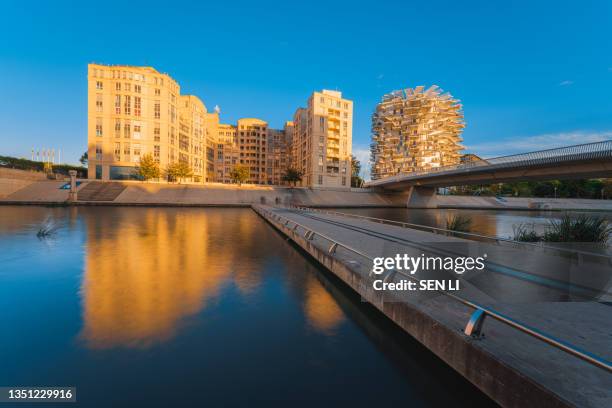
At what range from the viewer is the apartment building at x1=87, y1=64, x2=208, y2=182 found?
64.8 m

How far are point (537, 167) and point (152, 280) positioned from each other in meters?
42.8

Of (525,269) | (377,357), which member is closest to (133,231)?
(377,357)

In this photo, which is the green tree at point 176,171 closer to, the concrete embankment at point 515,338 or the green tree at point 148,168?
the green tree at point 148,168

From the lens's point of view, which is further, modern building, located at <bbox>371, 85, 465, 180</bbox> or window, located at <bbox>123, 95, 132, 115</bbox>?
modern building, located at <bbox>371, 85, 465, 180</bbox>

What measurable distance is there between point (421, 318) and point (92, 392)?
18.3 ft

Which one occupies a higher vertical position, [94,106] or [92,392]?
[94,106]

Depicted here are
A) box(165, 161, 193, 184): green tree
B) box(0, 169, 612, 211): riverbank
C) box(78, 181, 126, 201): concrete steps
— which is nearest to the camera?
box(0, 169, 612, 211): riverbank

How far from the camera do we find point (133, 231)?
19.8m

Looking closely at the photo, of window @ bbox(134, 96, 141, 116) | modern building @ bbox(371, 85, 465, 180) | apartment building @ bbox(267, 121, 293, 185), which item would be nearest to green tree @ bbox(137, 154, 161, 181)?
window @ bbox(134, 96, 141, 116)

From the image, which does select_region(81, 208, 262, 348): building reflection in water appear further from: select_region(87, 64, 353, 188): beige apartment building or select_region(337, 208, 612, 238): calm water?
select_region(87, 64, 353, 188): beige apartment building

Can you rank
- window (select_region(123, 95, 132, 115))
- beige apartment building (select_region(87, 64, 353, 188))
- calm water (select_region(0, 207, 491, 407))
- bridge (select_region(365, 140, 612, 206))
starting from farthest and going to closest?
window (select_region(123, 95, 132, 115)) < beige apartment building (select_region(87, 64, 353, 188)) < bridge (select_region(365, 140, 612, 206)) < calm water (select_region(0, 207, 491, 407))

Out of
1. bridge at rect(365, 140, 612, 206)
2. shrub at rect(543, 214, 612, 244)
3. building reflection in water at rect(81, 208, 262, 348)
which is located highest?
bridge at rect(365, 140, 612, 206)

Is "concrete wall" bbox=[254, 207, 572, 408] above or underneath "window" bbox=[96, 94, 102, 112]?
underneath

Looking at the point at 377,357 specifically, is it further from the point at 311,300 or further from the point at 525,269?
the point at 525,269
